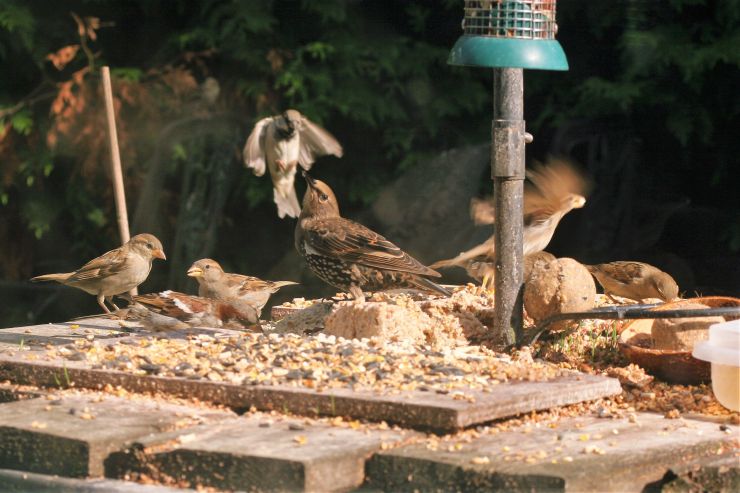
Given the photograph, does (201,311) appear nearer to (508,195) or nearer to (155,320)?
(155,320)

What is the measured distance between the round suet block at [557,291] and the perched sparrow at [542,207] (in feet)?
3.70

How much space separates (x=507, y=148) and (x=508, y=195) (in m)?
0.19

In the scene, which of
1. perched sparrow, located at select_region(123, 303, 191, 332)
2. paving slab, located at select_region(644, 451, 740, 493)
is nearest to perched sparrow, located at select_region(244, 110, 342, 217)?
perched sparrow, located at select_region(123, 303, 191, 332)

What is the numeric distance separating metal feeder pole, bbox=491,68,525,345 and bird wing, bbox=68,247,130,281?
2289 mm

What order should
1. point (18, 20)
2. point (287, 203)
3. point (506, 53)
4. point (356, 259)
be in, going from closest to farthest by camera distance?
point (506, 53) → point (356, 259) → point (287, 203) → point (18, 20)

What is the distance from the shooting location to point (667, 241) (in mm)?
7629

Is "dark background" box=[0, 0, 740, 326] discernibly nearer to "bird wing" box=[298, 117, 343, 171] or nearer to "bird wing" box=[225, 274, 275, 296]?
"bird wing" box=[298, 117, 343, 171]

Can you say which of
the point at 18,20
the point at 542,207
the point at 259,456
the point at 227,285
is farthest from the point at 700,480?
the point at 18,20

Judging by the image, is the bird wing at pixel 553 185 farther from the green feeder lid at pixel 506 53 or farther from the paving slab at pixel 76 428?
the paving slab at pixel 76 428

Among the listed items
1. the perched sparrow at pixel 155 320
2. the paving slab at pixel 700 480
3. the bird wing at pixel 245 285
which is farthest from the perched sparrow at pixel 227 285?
the paving slab at pixel 700 480

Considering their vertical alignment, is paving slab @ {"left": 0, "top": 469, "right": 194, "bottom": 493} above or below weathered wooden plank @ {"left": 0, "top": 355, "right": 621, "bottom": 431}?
below

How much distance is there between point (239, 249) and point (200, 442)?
16.9ft

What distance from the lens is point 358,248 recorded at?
619 cm

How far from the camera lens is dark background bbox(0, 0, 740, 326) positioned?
7289mm
